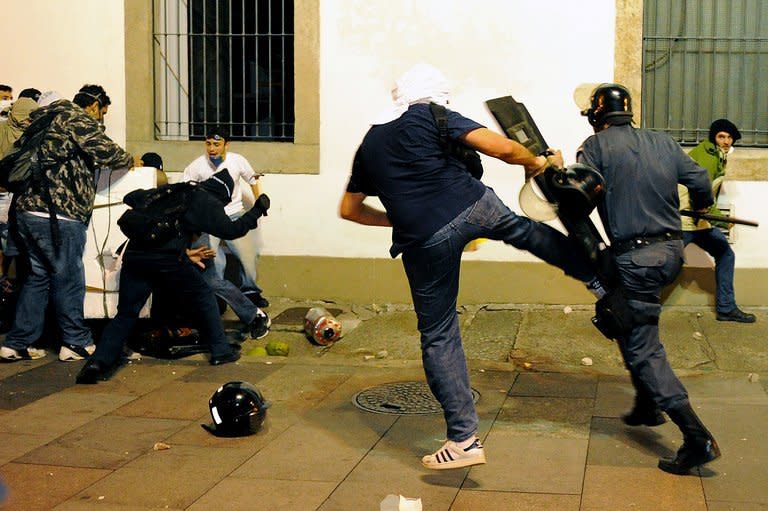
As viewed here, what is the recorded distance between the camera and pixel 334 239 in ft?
32.6

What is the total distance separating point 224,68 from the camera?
1044 cm

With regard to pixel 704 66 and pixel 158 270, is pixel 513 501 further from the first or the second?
pixel 704 66

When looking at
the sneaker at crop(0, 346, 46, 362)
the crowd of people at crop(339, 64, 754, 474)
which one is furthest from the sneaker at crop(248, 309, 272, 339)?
the crowd of people at crop(339, 64, 754, 474)

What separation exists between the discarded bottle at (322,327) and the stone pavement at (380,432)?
0.08m

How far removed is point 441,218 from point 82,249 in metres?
4.12

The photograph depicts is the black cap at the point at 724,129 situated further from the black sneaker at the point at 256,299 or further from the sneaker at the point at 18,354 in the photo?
the sneaker at the point at 18,354

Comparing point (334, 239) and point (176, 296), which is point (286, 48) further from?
point (176, 296)

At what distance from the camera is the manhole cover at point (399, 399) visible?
21.8ft

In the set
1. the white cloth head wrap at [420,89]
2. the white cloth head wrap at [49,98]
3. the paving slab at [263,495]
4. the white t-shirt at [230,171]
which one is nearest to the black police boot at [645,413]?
the paving slab at [263,495]

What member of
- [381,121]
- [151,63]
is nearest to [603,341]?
[381,121]

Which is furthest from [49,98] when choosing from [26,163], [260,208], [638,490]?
[638,490]

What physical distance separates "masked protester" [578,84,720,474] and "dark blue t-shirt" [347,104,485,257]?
710 millimetres

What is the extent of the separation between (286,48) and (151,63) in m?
1.24

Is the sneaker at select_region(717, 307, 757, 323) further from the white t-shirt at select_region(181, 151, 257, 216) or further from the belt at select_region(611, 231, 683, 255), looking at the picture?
the white t-shirt at select_region(181, 151, 257, 216)
